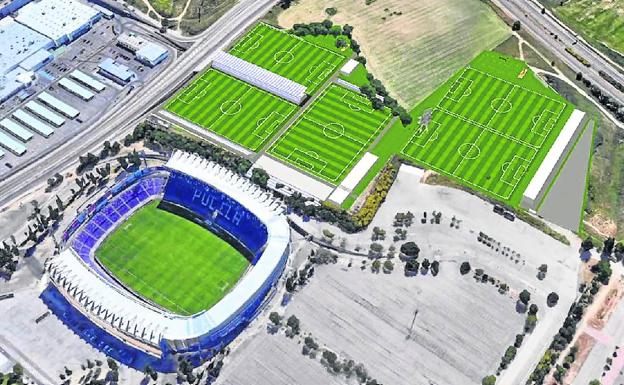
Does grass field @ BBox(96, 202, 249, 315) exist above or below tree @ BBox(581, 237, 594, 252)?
below

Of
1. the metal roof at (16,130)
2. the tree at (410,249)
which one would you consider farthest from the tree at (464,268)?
the metal roof at (16,130)

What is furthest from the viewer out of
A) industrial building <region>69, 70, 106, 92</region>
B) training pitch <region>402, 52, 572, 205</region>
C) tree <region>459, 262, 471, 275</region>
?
industrial building <region>69, 70, 106, 92</region>

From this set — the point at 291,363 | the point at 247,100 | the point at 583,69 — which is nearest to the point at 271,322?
the point at 291,363

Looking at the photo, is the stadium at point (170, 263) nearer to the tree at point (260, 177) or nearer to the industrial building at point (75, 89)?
the tree at point (260, 177)

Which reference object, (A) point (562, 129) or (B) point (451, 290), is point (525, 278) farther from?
(A) point (562, 129)

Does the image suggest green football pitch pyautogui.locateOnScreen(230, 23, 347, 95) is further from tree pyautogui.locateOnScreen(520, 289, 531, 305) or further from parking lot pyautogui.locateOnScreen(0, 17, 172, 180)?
tree pyautogui.locateOnScreen(520, 289, 531, 305)

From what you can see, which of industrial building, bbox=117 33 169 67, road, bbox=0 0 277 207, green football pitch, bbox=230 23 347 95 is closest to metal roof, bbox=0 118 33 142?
road, bbox=0 0 277 207
